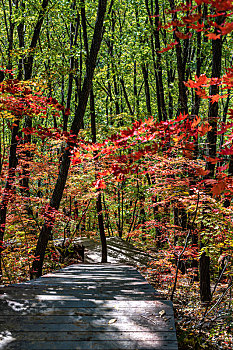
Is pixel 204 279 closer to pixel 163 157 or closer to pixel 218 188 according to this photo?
pixel 163 157

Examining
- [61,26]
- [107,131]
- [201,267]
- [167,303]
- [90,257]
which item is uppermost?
[61,26]

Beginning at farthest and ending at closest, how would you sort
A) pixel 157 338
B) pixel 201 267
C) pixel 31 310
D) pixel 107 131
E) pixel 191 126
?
pixel 107 131 → pixel 201 267 → pixel 191 126 → pixel 31 310 → pixel 157 338

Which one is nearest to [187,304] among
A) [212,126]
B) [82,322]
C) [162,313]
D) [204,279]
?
[204,279]

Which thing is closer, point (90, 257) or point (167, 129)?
point (167, 129)

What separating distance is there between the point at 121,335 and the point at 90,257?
9.55 metres

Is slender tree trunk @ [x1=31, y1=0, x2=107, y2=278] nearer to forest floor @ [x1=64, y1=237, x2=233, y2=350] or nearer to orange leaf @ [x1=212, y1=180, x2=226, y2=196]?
forest floor @ [x1=64, y1=237, x2=233, y2=350]

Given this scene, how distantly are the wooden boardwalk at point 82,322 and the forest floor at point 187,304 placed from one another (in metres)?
0.74

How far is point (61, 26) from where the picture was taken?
42.8ft

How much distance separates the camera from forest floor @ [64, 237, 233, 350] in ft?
11.5

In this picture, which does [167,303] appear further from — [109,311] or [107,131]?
[107,131]

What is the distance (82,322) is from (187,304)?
189 inches

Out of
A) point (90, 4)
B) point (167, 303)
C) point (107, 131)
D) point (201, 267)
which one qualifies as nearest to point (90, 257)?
point (107, 131)

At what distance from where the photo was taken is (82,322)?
2084mm

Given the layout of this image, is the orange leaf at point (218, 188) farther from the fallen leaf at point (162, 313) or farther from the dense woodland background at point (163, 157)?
the fallen leaf at point (162, 313)
